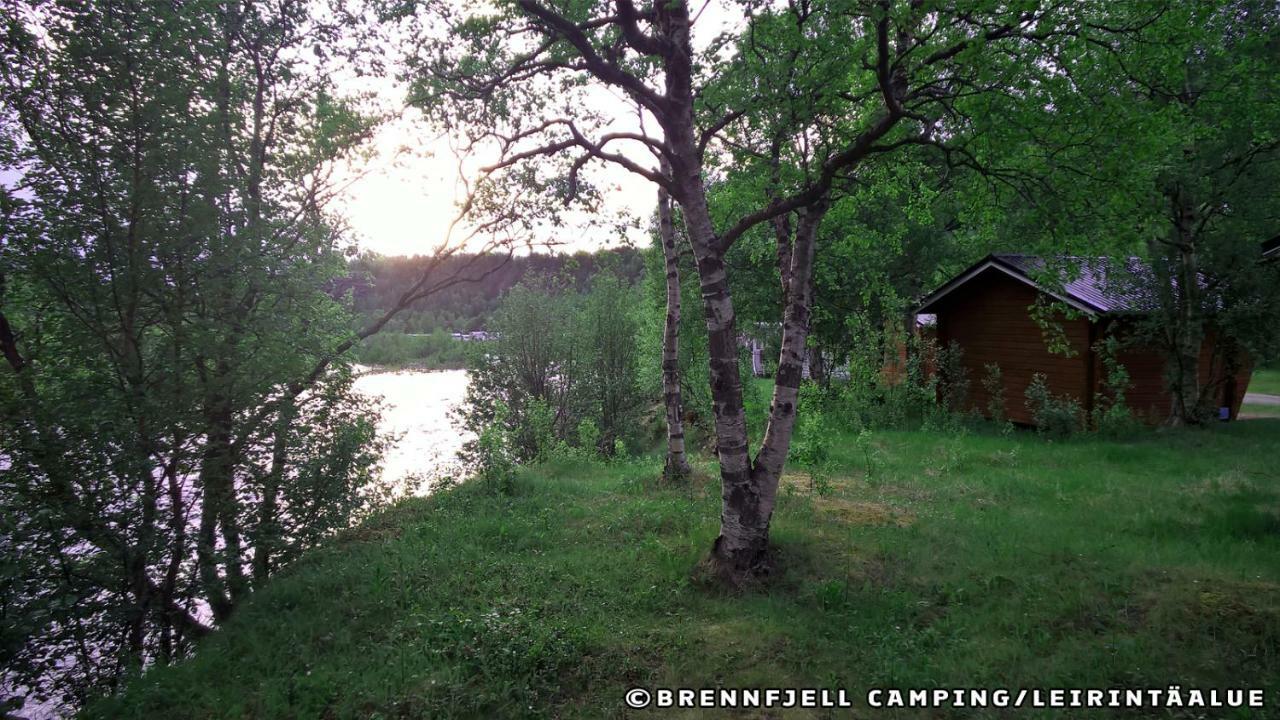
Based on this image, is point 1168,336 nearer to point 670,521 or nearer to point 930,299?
point 930,299

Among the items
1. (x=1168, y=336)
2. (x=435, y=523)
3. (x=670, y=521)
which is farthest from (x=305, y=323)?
(x=1168, y=336)

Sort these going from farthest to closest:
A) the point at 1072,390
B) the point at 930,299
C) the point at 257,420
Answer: the point at 930,299, the point at 1072,390, the point at 257,420

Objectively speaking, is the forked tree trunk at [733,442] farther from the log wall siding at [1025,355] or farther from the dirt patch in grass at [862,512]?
the log wall siding at [1025,355]

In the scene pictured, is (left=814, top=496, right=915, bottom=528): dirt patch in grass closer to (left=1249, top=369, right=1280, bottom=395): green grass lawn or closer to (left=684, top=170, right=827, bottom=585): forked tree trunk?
(left=684, top=170, right=827, bottom=585): forked tree trunk

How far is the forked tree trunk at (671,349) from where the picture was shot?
9.70 meters

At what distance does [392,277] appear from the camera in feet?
36.3

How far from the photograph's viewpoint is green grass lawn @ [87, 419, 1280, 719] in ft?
14.1

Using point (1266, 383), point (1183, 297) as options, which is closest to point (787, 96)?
point (1183, 297)

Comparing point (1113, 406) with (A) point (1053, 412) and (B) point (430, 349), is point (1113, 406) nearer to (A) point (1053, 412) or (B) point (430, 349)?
(A) point (1053, 412)

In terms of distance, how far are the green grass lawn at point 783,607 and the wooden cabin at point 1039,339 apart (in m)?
5.32

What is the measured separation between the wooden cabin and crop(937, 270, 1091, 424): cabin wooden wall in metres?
0.02

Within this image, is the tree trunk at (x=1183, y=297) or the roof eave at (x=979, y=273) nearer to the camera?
the tree trunk at (x=1183, y=297)

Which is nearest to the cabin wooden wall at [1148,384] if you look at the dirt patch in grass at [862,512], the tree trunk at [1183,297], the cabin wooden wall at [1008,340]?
the cabin wooden wall at [1008,340]

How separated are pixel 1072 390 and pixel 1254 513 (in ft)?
27.0
